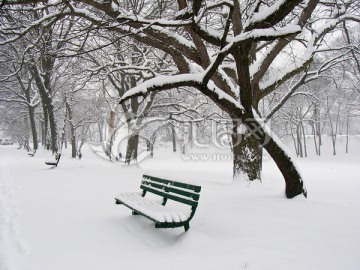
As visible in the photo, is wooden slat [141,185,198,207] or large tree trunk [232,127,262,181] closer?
wooden slat [141,185,198,207]

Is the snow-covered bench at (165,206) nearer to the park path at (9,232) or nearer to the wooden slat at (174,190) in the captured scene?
the wooden slat at (174,190)

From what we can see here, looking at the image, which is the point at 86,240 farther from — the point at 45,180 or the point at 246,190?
the point at 45,180

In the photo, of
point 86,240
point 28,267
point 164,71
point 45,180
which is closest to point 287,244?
point 86,240

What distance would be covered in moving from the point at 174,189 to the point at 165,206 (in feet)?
1.11

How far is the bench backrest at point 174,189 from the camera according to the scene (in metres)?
4.53

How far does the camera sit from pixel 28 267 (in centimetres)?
349

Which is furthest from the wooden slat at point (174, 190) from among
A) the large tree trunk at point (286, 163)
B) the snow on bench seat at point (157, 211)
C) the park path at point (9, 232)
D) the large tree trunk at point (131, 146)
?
the large tree trunk at point (131, 146)

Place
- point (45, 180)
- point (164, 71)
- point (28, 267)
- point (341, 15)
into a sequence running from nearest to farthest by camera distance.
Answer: point (28, 267)
point (341, 15)
point (45, 180)
point (164, 71)

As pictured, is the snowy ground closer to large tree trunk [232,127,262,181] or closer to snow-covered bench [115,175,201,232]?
snow-covered bench [115,175,201,232]

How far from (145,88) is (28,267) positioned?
3321 millimetres

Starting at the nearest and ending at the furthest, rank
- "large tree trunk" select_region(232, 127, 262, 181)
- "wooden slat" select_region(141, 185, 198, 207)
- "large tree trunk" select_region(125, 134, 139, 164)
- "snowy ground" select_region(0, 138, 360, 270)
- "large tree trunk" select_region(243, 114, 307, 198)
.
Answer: "snowy ground" select_region(0, 138, 360, 270) < "wooden slat" select_region(141, 185, 198, 207) < "large tree trunk" select_region(243, 114, 307, 198) < "large tree trunk" select_region(232, 127, 262, 181) < "large tree trunk" select_region(125, 134, 139, 164)

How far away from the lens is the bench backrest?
453 centimetres

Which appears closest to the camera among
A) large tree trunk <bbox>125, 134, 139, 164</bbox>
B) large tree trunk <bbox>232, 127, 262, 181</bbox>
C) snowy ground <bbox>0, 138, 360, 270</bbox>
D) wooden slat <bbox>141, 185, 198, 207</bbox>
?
snowy ground <bbox>0, 138, 360, 270</bbox>

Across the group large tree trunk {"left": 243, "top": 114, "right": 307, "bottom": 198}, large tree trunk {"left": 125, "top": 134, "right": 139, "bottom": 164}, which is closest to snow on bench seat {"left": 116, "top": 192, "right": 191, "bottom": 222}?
large tree trunk {"left": 243, "top": 114, "right": 307, "bottom": 198}
